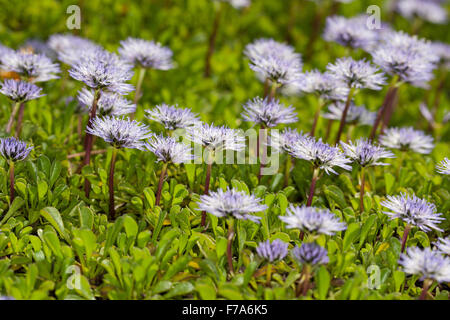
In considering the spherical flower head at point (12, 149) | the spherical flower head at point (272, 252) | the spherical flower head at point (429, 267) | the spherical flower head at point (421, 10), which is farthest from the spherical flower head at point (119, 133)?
the spherical flower head at point (421, 10)

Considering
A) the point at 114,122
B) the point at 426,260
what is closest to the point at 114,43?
the point at 114,122

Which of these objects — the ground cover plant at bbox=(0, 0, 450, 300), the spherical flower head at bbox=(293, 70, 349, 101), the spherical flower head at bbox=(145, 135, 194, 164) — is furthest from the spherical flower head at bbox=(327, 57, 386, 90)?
the spherical flower head at bbox=(145, 135, 194, 164)

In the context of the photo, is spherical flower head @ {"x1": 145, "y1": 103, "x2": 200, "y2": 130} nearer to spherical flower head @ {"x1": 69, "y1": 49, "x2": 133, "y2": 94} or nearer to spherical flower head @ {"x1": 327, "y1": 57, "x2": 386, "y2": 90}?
spherical flower head @ {"x1": 69, "y1": 49, "x2": 133, "y2": 94}

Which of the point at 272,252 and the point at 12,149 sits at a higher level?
the point at 12,149

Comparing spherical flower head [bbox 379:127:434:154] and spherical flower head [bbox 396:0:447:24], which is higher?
spherical flower head [bbox 396:0:447:24]

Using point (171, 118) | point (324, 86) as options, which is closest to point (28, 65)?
point (171, 118)

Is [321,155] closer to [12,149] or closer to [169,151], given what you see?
[169,151]

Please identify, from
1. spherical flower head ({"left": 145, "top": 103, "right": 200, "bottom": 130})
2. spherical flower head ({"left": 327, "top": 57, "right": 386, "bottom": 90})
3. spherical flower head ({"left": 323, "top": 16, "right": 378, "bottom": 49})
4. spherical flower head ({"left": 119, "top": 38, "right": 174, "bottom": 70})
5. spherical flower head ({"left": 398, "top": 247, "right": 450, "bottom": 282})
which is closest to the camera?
spherical flower head ({"left": 398, "top": 247, "right": 450, "bottom": 282})
